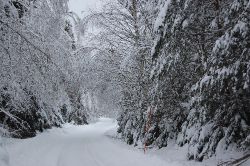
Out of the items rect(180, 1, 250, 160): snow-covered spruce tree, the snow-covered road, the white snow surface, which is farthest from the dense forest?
the snow-covered road

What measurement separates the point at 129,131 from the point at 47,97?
4692 mm

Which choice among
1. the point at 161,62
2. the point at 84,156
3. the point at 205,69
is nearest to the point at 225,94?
the point at 205,69

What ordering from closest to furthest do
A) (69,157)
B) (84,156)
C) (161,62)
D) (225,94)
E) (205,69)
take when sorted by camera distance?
(225,94) < (205,69) < (161,62) < (69,157) < (84,156)

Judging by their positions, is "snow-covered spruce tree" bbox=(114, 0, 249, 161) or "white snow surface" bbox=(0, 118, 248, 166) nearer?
"snow-covered spruce tree" bbox=(114, 0, 249, 161)

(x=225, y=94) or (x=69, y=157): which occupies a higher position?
(x=225, y=94)

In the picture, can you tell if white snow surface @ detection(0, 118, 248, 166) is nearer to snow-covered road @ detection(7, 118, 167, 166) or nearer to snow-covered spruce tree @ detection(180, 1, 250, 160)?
snow-covered road @ detection(7, 118, 167, 166)

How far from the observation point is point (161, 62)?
8602 mm

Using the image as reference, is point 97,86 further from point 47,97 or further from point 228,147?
point 228,147

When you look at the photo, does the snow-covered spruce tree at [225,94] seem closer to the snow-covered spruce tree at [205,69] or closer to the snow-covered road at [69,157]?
the snow-covered spruce tree at [205,69]

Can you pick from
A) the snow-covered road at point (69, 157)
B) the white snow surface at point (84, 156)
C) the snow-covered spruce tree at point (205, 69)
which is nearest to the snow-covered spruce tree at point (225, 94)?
the snow-covered spruce tree at point (205, 69)

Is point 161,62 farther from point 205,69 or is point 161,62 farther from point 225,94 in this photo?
point 225,94

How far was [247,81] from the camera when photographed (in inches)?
219

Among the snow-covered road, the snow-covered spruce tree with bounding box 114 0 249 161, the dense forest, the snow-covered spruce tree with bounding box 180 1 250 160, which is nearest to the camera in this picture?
the snow-covered spruce tree with bounding box 180 1 250 160

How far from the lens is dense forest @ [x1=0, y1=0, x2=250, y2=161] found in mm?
6492
